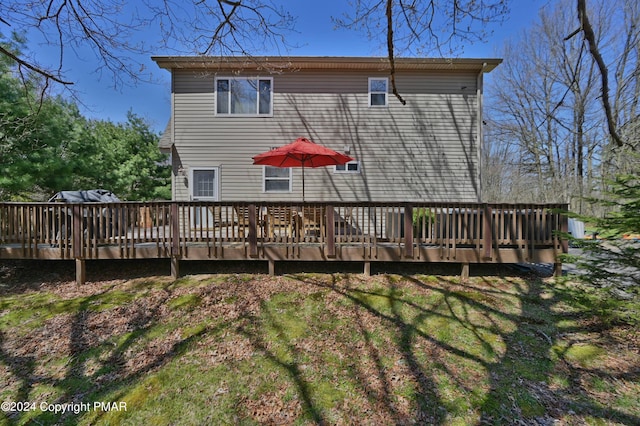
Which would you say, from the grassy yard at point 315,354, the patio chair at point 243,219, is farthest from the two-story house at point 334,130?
the grassy yard at point 315,354

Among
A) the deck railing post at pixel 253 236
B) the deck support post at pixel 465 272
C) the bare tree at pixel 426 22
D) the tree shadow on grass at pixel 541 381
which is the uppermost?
the bare tree at pixel 426 22

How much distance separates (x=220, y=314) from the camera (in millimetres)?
4195

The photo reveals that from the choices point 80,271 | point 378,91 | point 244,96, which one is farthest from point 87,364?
point 378,91

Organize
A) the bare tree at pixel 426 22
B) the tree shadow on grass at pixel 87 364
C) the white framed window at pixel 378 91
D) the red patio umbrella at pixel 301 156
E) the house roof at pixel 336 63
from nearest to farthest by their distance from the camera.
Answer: the tree shadow on grass at pixel 87 364 → the bare tree at pixel 426 22 → the red patio umbrella at pixel 301 156 → the house roof at pixel 336 63 → the white framed window at pixel 378 91

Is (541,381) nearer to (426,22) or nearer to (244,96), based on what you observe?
(426,22)

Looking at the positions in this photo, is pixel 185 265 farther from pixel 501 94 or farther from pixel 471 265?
pixel 501 94

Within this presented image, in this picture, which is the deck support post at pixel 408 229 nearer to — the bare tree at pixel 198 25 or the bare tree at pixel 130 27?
the bare tree at pixel 198 25

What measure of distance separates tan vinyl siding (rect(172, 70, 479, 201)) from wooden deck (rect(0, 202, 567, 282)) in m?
3.14

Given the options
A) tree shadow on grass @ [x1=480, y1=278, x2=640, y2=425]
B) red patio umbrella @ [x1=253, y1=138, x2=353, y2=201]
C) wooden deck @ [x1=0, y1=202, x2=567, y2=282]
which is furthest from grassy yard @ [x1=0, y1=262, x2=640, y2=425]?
red patio umbrella @ [x1=253, y1=138, x2=353, y2=201]

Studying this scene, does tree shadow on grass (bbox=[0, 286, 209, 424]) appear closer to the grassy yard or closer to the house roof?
the grassy yard

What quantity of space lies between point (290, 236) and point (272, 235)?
1.20ft

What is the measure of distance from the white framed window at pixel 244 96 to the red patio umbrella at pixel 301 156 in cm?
265

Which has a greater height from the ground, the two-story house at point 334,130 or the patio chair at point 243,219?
the two-story house at point 334,130

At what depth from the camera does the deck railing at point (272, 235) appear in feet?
16.6
